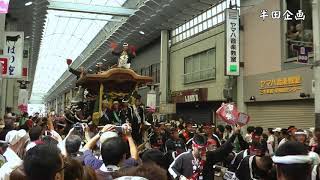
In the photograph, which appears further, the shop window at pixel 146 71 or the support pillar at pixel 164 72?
the shop window at pixel 146 71

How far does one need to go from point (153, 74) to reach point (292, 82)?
58.8 ft

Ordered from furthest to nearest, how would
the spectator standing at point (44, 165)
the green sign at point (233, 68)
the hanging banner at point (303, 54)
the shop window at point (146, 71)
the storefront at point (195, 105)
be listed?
the shop window at point (146, 71) → the storefront at point (195, 105) → the green sign at point (233, 68) → the hanging banner at point (303, 54) → the spectator standing at point (44, 165)

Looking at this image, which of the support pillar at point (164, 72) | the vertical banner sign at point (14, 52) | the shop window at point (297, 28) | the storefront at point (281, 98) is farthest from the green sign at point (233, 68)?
the support pillar at point (164, 72)

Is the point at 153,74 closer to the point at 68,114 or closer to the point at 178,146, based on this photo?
the point at 68,114

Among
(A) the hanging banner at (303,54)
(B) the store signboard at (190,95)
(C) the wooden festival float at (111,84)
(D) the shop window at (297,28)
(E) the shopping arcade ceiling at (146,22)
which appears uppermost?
(E) the shopping arcade ceiling at (146,22)

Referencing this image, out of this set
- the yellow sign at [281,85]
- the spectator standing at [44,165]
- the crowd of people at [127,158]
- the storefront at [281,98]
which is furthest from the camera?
the yellow sign at [281,85]

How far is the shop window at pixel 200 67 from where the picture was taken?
2492 cm

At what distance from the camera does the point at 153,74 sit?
34.7 meters

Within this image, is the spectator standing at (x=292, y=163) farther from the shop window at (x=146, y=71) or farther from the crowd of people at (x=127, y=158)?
the shop window at (x=146, y=71)

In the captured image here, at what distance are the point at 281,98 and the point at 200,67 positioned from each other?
864 cm

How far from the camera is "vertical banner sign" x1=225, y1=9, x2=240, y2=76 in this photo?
20531 mm

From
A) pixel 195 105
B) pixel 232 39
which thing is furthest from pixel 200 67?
pixel 232 39

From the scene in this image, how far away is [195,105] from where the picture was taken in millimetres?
27500

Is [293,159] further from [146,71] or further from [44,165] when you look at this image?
[146,71]
